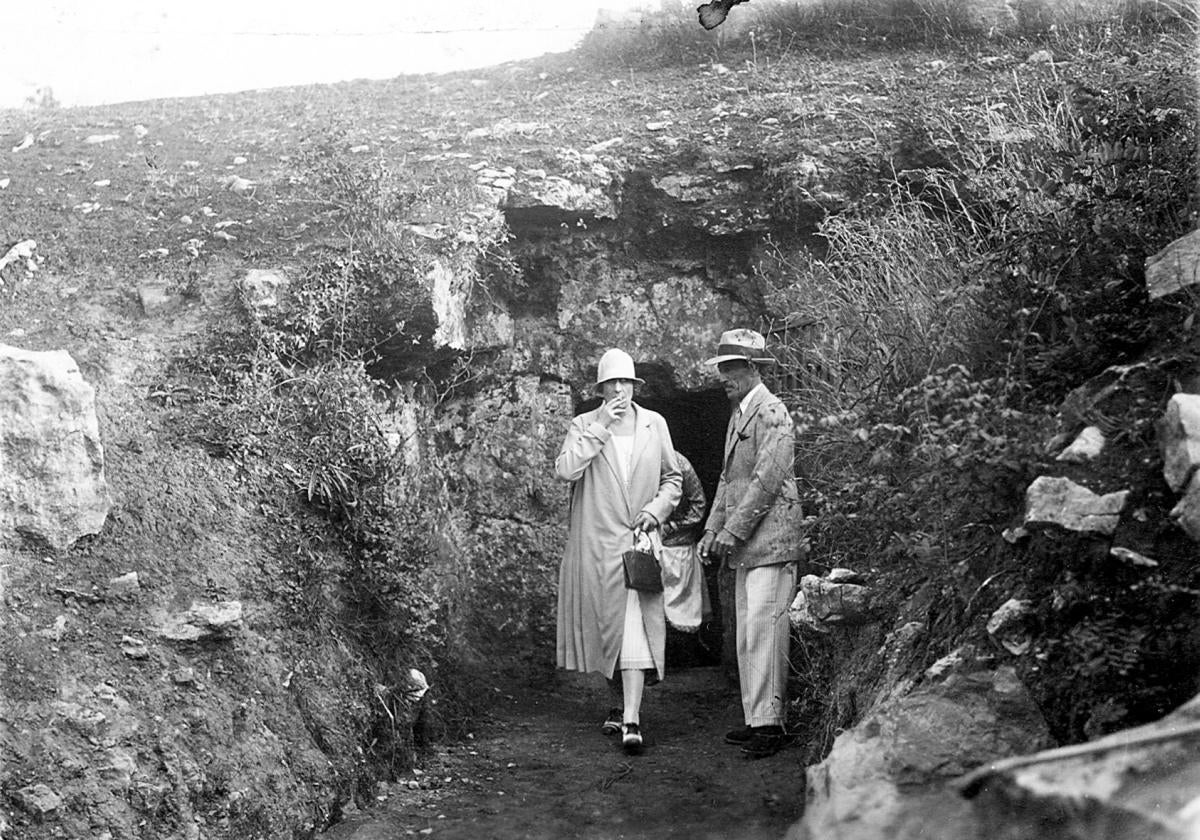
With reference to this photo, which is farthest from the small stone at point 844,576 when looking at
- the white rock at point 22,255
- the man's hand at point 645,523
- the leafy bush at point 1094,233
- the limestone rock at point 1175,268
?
the white rock at point 22,255

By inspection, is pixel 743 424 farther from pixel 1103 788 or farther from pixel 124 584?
pixel 1103 788

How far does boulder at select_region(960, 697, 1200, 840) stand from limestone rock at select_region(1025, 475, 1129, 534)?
1082mm

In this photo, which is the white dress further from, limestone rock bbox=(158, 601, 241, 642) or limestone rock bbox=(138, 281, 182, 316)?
limestone rock bbox=(138, 281, 182, 316)

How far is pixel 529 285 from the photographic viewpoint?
23.4 ft

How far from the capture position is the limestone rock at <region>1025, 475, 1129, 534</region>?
309 cm

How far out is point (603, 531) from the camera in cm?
578

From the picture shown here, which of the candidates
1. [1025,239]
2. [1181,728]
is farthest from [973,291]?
[1181,728]

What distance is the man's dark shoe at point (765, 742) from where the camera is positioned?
A: 5.11 metres

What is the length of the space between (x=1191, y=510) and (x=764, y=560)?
256 centimetres

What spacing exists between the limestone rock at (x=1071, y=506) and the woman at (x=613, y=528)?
2623mm

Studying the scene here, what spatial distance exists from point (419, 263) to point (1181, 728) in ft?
15.8

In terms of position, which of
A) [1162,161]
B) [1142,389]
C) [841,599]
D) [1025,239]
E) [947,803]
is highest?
[1162,161]

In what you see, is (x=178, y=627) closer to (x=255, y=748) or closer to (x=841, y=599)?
(x=255, y=748)

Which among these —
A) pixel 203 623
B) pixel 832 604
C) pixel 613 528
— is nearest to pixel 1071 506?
pixel 832 604
